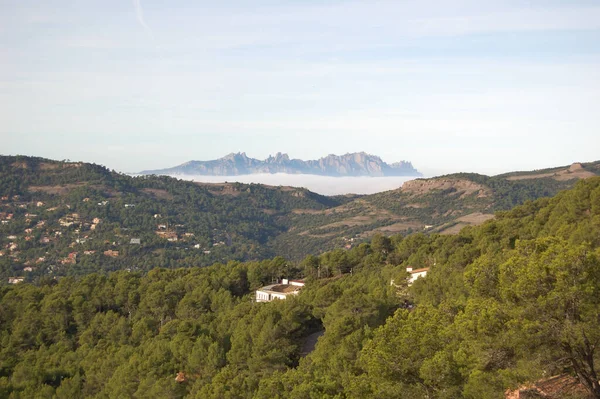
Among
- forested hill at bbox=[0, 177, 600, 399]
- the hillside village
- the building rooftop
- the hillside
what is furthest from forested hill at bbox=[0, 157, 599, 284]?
the building rooftop

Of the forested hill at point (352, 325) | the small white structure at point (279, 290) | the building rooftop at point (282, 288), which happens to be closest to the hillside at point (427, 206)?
the small white structure at point (279, 290)

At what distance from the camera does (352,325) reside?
72.4ft

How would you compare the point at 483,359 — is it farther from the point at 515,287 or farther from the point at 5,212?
the point at 5,212

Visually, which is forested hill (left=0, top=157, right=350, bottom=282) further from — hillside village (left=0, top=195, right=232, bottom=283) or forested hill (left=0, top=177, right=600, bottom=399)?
forested hill (left=0, top=177, right=600, bottom=399)

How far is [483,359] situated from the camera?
1182cm

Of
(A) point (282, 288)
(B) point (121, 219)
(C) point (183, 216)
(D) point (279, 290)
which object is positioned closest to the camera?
(D) point (279, 290)

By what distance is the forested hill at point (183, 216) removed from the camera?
3962 inches

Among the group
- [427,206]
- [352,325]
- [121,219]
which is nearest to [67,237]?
[121,219]

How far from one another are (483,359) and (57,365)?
90.3 feet

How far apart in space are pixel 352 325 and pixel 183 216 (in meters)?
124

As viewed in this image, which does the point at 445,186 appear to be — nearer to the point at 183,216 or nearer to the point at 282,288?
the point at 183,216

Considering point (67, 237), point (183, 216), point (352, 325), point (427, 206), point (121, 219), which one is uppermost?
point (352, 325)

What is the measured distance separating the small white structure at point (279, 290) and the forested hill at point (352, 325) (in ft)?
3.38

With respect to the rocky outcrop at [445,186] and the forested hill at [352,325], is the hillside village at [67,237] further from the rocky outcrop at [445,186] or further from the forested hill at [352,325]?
the rocky outcrop at [445,186]
